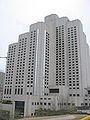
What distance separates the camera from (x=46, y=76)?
89.1m

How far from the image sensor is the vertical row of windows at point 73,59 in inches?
3589

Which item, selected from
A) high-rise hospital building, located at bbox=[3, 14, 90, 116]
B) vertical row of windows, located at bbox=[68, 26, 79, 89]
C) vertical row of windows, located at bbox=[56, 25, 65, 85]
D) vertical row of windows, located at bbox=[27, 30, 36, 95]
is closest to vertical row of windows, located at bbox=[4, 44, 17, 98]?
high-rise hospital building, located at bbox=[3, 14, 90, 116]

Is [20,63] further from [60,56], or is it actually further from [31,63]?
[60,56]

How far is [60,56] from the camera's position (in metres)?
101

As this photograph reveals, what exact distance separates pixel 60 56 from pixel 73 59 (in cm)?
886

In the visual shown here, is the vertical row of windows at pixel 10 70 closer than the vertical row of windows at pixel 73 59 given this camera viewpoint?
No

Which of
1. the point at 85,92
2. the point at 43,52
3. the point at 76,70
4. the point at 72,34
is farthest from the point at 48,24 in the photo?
the point at 85,92

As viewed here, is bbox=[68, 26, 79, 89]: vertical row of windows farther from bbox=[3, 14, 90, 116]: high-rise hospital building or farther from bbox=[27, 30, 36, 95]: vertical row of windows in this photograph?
bbox=[27, 30, 36, 95]: vertical row of windows

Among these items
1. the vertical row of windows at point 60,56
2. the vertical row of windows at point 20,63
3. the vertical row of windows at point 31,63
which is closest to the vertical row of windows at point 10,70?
the vertical row of windows at point 20,63

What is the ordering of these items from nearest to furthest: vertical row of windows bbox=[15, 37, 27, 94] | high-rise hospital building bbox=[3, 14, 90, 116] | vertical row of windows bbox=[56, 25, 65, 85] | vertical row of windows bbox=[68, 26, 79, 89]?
high-rise hospital building bbox=[3, 14, 90, 116] < vertical row of windows bbox=[68, 26, 79, 89] < vertical row of windows bbox=[15, 37, 27, 94] < vertical row of windows bbox=[56, 25, 65, 85]

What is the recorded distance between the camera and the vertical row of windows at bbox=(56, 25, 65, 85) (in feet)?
315

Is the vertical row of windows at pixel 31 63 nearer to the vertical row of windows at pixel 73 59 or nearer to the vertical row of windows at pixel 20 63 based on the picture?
the vertical row of windows at pixel 20 63

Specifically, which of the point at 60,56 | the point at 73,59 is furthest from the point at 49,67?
the point at 73,59

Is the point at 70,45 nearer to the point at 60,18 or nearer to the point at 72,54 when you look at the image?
the point at 72,54
